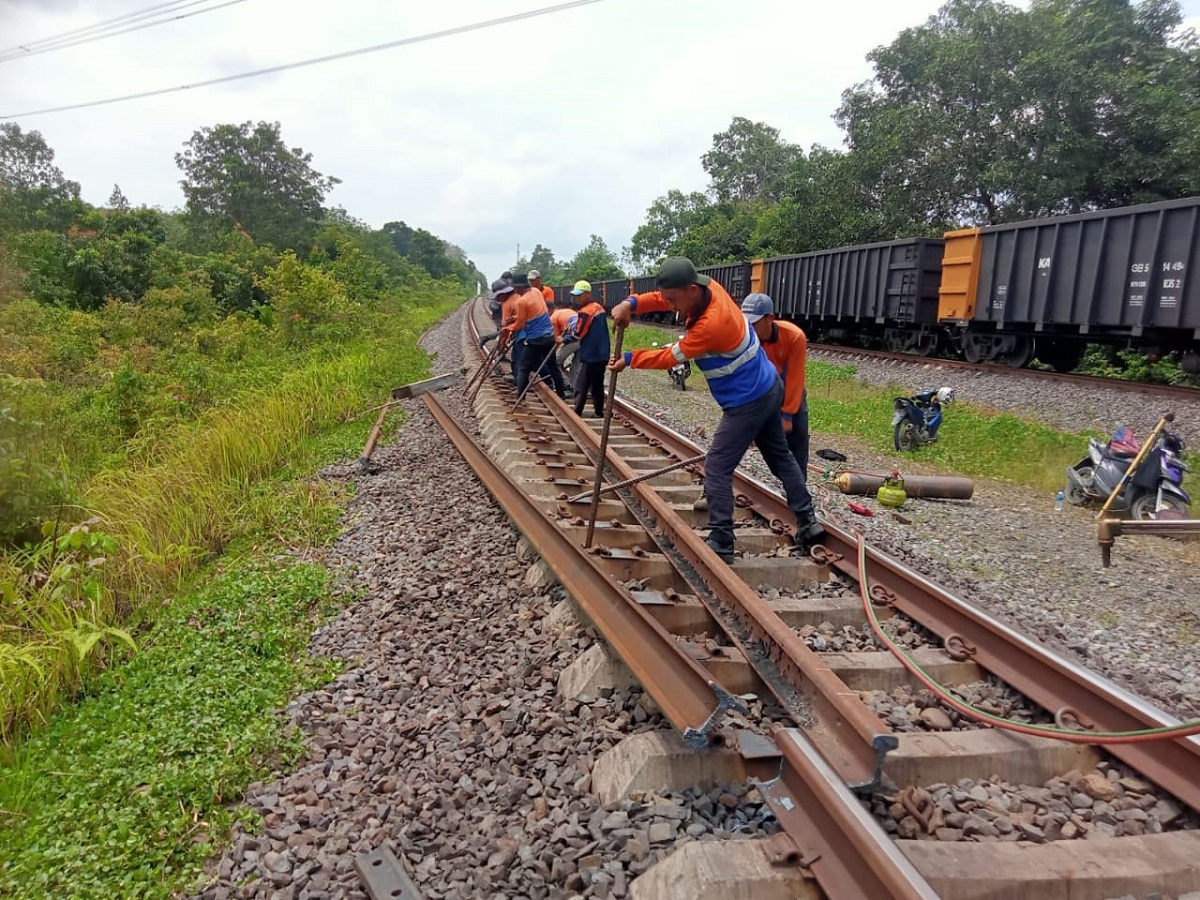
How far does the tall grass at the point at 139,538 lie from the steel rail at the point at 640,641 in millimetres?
2158

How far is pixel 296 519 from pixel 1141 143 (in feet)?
94.6

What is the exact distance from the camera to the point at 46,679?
11.2 ft

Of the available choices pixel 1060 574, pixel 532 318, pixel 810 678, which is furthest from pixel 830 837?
pixel 532 318

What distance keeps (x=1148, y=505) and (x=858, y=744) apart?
192 inches

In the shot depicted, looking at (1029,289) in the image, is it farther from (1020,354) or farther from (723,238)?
(723,238)

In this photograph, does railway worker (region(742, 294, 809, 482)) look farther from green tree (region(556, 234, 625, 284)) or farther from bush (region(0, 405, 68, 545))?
green tree (region(556, 234, 625, 284))

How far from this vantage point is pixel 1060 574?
4617mm

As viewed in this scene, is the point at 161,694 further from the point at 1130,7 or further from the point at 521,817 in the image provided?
the point at 1130,7

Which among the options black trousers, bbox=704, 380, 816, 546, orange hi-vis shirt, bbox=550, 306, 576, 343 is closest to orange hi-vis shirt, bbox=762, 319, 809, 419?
black trousers, bbox=704, 380, 816, 546

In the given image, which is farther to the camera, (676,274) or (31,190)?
(31,190)

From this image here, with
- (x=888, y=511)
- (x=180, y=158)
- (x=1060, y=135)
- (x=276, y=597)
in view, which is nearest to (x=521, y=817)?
(x=276, y=597)

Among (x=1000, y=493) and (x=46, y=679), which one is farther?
(x=1000, y=493)

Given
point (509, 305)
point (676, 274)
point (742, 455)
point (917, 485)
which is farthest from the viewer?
point (509, 305)

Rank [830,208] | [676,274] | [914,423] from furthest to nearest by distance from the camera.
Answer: [830,208]
[914,423]
[676,274]
